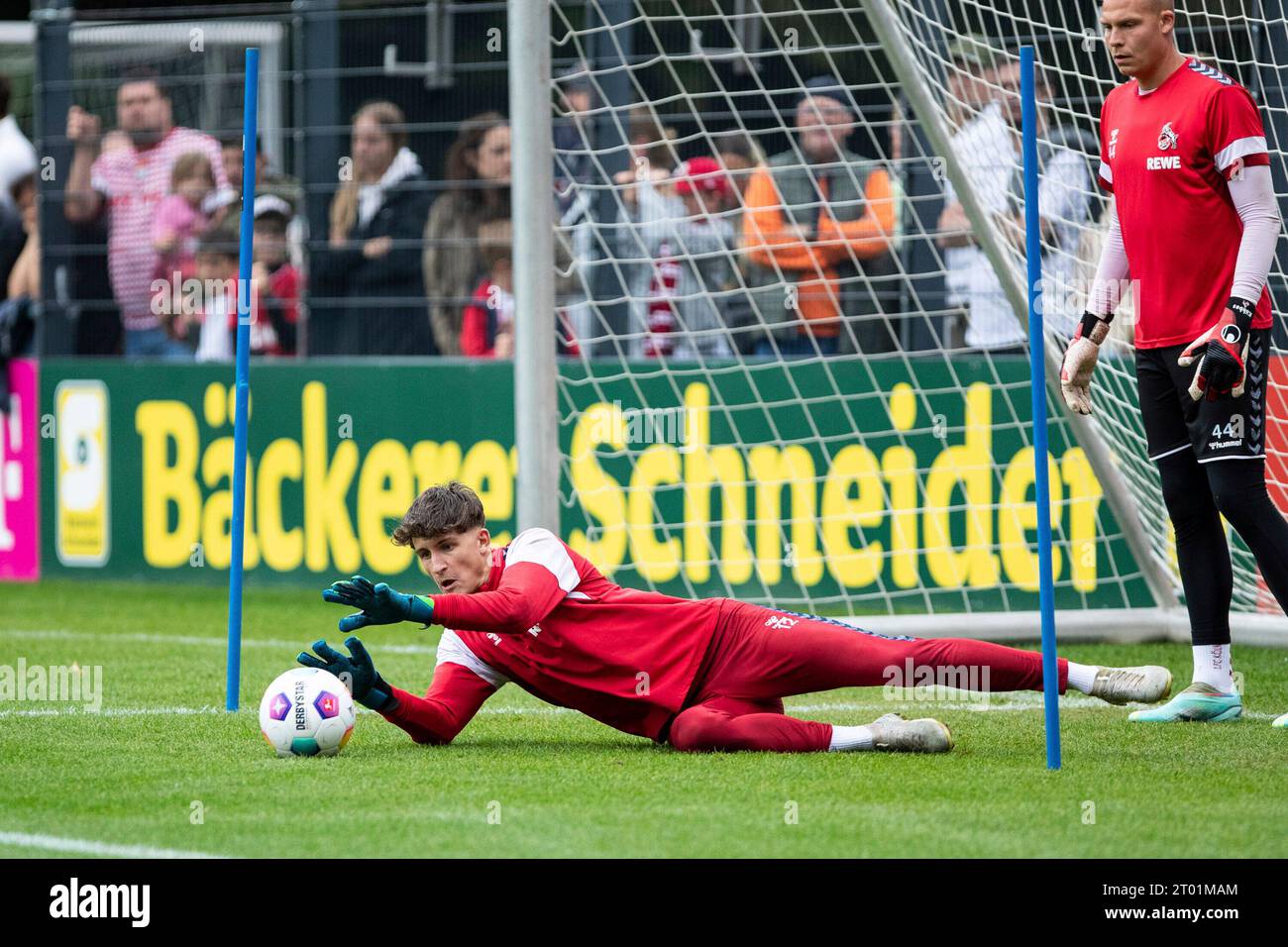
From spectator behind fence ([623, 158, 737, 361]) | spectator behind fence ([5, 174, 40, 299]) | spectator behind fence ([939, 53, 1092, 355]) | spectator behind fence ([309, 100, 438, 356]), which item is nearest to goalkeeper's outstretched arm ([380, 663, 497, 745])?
spectator behind fence ([939, 53, 1092, 355])

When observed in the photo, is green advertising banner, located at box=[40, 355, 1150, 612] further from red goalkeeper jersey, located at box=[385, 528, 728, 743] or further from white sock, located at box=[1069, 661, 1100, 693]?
white sock, located at box=[1069, 661, 1100, 693]

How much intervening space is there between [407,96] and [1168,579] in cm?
511

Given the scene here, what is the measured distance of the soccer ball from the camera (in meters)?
5.36

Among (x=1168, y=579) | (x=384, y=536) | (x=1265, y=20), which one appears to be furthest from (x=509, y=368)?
(x=1265, y=20)

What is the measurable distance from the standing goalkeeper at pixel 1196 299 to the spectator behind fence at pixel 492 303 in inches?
204

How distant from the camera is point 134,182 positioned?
11.6 m

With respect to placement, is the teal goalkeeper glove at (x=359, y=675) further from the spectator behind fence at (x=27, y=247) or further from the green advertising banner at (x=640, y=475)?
the spectator behind fence at (x=27, y=247)

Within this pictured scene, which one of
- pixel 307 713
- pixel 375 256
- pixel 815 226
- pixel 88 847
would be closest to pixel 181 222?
pixel 375 256

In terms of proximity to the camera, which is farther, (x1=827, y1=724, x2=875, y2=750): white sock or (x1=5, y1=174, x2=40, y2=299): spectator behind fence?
(x1=5, y1=174, x2=40, y2=299): spectator behind fence

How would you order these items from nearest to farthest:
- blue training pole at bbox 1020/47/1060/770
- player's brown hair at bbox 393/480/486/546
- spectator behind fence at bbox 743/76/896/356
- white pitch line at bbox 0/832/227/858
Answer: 1. white pitch line at bbox 0/832/227/858
2. blue training pole at bbox 1020/47/1060/770
3. player's brown hair at bbox 393/480/486/546
4. spectator behind fence at bbox 743/76/896/356

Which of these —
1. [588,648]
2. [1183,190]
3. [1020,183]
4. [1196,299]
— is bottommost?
[588,648]

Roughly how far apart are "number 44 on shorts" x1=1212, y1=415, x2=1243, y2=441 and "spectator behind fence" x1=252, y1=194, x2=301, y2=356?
689cm

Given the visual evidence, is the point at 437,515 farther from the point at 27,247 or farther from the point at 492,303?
the point at 27,247

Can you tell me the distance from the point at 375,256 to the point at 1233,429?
645 centimetres
